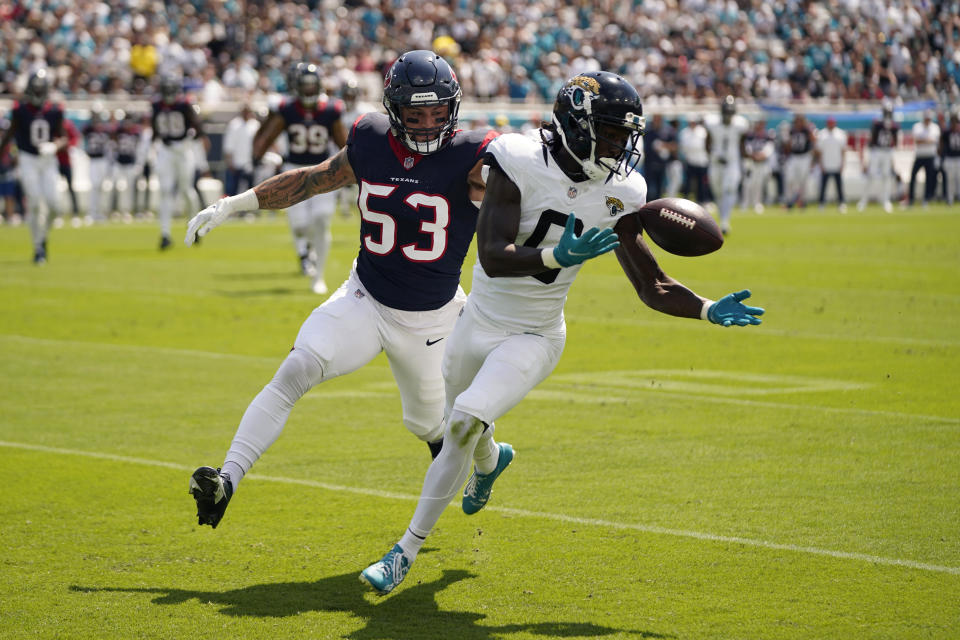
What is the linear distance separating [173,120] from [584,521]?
1314cm

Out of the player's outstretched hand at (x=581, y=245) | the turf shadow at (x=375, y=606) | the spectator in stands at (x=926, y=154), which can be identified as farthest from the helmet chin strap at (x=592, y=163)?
the spectator in stands at (x=926, y=154)

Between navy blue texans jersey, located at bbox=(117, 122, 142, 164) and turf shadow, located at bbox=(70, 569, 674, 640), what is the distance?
1902 centimetres

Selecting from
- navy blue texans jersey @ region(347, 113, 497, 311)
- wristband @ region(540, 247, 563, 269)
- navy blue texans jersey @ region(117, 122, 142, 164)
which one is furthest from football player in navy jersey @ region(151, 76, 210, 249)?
wristband @ region(540, 247, 563, 269)

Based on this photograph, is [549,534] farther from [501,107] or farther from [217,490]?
[501,107]

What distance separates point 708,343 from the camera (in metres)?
10.4

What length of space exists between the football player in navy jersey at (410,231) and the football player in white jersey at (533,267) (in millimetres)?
454

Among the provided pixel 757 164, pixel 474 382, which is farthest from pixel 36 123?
pixel 757 164

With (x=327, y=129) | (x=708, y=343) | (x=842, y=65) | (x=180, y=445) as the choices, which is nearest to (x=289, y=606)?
(x=180, y=445)

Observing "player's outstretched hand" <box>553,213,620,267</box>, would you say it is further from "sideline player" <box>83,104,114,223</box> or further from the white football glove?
"sideline player" <box>83,104,114,223</box>

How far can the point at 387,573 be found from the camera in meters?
4.37

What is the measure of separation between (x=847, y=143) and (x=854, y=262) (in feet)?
46.4

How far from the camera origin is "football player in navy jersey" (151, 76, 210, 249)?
17.1 meters

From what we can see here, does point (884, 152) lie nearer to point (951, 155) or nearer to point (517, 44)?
point (951, 155)

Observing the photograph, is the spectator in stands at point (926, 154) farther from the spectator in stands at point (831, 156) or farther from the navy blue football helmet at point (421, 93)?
the navy blue football helmet at point (421, 93)
